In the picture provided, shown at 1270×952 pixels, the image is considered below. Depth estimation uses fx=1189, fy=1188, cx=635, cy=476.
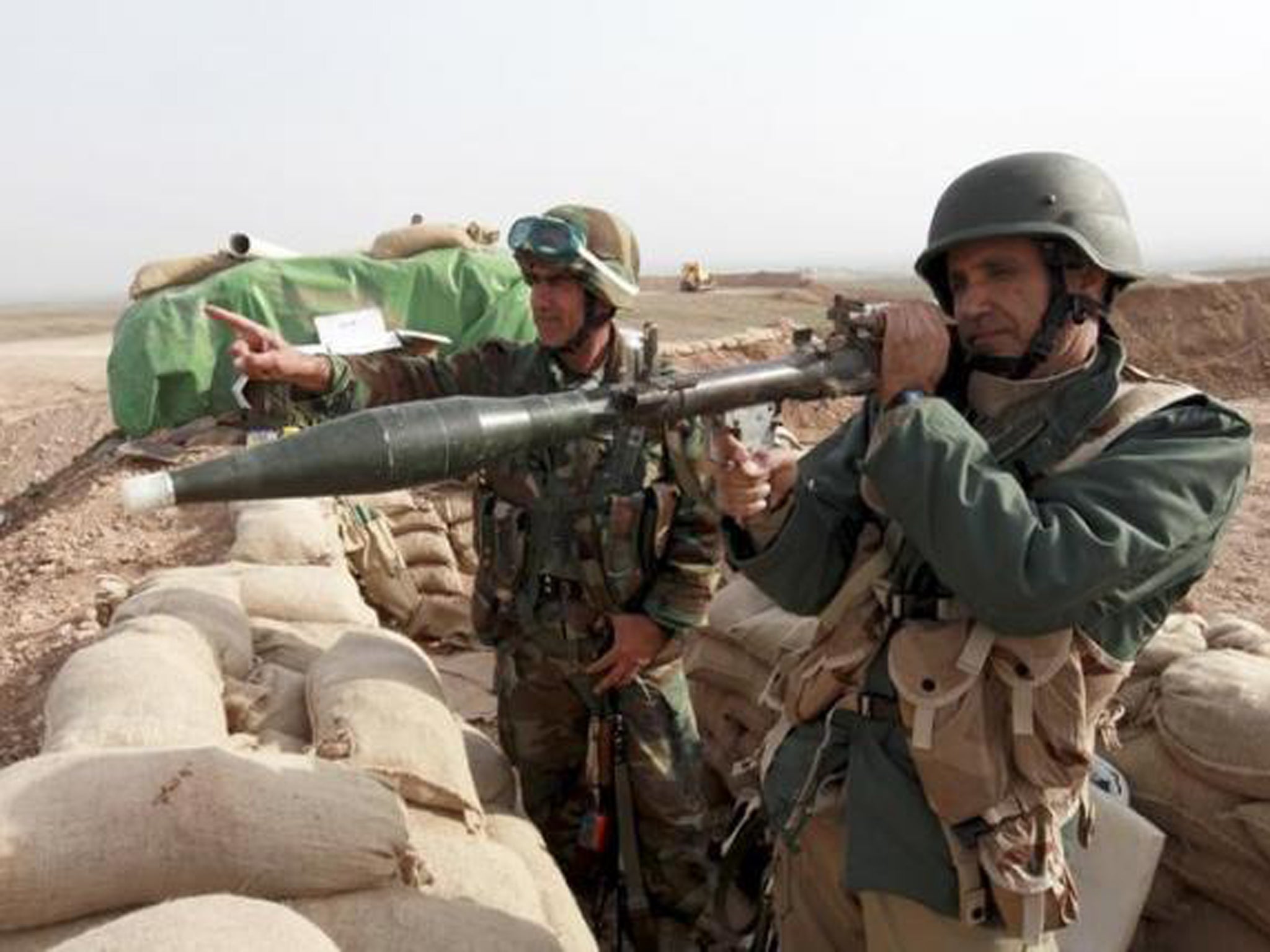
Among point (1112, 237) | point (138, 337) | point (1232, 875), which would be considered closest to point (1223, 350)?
point (138, 337)

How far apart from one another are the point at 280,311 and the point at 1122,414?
852 centimetres

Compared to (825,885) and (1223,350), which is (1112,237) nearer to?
(825,885)

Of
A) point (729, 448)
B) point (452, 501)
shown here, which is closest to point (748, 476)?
point (729, 448)

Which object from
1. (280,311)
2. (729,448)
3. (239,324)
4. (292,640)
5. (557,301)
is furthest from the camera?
(280,311)

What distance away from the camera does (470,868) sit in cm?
266

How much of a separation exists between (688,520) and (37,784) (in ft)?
6.08

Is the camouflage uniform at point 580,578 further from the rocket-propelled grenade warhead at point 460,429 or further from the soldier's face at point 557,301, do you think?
the rocket-propelled grenade warhead at point 460,429

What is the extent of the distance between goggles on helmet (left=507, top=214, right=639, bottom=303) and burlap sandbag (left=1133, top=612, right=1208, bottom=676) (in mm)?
2021

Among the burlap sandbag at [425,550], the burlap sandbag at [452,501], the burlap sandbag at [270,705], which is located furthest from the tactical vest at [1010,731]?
the burlap sandbag at [452,501]

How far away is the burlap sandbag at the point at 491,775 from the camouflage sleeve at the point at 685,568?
633mm

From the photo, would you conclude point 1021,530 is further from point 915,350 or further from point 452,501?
point 452,501

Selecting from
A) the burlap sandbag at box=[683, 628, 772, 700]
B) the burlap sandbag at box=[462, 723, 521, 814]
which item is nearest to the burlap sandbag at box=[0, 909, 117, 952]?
the burlap sandbag at box=[462, 723, 521, 814]

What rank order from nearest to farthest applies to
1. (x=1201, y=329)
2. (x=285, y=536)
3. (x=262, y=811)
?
(x=262, y=811) → (x=285, y=536) → (x=1201, y=329)

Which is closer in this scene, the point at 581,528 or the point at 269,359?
the point at 269,359
